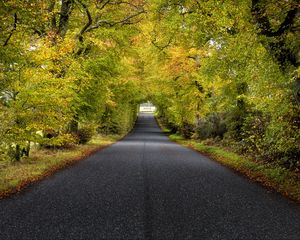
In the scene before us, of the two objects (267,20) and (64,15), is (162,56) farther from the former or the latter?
(267,20)

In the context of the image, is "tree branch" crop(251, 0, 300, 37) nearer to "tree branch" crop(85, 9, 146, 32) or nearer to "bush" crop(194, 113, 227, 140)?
"tree branch" crop(85, 9, 146, 32)

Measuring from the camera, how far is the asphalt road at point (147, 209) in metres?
6.24

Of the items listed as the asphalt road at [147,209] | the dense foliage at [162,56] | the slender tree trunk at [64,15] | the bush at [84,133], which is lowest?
the asphalt road at [147,209]

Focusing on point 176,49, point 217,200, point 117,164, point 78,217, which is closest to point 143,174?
point 117,164

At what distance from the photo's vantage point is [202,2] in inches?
544

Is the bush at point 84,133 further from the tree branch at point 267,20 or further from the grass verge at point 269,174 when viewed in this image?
the tree branch at point 267,20

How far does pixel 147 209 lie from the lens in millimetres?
7730

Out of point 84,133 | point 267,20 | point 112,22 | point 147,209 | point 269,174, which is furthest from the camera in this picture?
point 84,133

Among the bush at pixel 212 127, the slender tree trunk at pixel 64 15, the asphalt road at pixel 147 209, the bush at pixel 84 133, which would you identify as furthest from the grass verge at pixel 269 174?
the bush at pixel 84 133

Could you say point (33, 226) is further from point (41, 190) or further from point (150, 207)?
point (41, 190)

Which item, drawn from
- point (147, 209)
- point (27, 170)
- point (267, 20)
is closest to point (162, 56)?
point (267, 20)

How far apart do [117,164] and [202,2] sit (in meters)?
7.23

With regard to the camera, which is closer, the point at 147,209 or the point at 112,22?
the point at 147,209

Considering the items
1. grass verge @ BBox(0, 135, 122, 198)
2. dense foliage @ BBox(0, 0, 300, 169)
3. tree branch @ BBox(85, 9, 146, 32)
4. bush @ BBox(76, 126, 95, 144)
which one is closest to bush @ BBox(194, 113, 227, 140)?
dense foliage @ BBox(0, 0, 300, 169)
